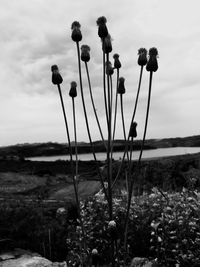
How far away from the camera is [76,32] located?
2.82 metres

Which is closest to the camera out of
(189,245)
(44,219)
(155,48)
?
(155,48)

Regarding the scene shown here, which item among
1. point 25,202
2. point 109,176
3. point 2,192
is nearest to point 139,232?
point 25,202

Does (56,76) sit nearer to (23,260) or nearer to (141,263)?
(141,263)

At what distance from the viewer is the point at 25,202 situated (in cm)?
828

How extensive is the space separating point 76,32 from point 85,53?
0.16m

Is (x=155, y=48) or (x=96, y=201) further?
(x=96, y=201)

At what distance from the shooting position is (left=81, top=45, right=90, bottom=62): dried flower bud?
2893mm

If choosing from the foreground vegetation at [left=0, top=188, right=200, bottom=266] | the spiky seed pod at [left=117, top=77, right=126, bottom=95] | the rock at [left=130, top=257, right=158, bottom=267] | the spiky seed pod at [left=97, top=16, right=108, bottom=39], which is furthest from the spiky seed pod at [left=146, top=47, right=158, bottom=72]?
the rock at [left=130, top=257, right=158, bottom=267]

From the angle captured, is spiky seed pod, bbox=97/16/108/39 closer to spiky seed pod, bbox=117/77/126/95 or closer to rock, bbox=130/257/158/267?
spiky seed pod, bbox=117/77/126/95

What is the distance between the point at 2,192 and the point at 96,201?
12.2 feet

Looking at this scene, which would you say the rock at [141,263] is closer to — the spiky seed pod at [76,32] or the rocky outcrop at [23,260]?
Result: the rocky outcrop at [23,260]

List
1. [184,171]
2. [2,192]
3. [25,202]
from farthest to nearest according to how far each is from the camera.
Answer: [184,171], [2,192], [25,202]

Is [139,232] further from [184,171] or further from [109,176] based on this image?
[184,171]

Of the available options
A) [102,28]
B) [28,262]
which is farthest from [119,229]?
[102,28]
